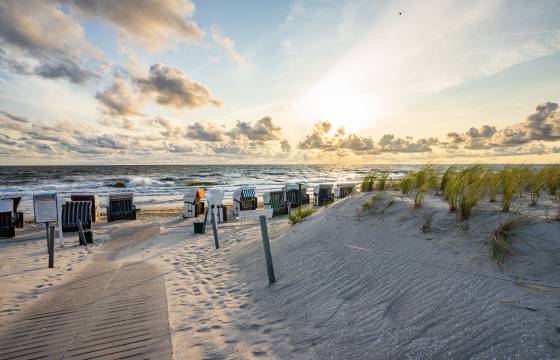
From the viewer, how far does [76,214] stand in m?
12.3

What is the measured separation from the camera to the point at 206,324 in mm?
4410

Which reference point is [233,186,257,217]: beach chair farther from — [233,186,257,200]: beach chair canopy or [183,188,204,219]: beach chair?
[183,188,204,219]: beach chair

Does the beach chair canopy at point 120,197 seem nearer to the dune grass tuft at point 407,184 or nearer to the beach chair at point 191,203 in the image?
the beach chair at point 191,203

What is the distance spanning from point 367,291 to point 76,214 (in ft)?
42.1

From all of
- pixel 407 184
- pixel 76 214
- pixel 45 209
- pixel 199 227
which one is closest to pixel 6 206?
pixel 76 214

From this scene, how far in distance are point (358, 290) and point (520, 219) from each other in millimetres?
2593

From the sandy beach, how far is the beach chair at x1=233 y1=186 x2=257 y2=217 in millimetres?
8881

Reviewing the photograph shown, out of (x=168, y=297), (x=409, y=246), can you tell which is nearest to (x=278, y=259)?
(x=168, y=297)

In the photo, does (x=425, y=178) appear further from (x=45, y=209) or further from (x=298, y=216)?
(x=45, y=209)

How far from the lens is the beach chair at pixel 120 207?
1566 centimetres

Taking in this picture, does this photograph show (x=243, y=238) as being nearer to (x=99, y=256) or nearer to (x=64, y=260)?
(x=99, y=256)

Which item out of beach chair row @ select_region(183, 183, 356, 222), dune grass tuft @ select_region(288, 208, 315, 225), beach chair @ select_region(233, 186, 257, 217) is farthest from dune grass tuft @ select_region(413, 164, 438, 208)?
beach chair @ select_region(233, 186, 257, 217)

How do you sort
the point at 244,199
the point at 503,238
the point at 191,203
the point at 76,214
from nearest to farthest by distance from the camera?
the point at 503,238 → the point at 76,214 → the point at 191,203 → the point at 244,199

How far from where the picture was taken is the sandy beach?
118 inches
